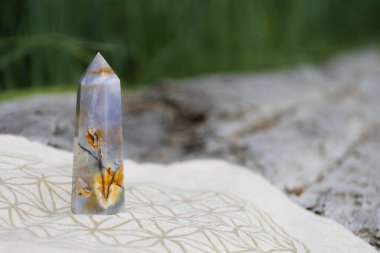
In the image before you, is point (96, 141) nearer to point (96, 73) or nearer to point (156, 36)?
point (96, 73)

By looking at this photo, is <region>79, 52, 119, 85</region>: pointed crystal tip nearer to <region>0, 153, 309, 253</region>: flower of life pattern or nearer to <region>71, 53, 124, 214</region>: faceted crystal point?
<region>71, 53, 124, 214</region>: faceted crystal point

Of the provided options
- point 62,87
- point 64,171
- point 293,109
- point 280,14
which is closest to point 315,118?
Result: point 293,109

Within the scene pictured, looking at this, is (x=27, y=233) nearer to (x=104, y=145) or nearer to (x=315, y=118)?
(x=104, y=145)

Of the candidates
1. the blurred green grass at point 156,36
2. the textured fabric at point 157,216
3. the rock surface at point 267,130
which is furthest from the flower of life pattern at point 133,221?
the blurred green grass at point 156,36

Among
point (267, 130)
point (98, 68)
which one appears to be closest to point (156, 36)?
point (267, 130)

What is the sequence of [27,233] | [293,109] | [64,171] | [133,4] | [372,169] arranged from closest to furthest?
[27,233]
[64,171]
[372,169]
[293,109]
[133,4]

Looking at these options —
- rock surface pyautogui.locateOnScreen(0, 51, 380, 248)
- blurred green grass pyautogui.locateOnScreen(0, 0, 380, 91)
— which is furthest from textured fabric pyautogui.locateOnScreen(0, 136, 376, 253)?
blurred green grass pyautogui.locateOnScreen(0, 0, 380, 91)
